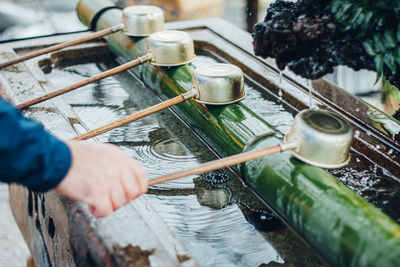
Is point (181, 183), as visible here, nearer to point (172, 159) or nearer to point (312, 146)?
point (172, 159)

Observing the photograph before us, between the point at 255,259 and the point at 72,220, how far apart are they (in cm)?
78

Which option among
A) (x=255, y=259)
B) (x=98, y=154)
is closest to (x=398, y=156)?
(x=255, y=259)

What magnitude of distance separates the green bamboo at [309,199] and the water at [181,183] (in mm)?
165

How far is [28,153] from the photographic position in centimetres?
130

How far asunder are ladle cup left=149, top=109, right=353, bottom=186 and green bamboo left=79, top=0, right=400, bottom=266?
0.07 m

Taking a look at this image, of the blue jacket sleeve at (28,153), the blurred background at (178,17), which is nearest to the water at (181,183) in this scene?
the blue jacket sleeve at (28,153)

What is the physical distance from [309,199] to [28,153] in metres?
1.06

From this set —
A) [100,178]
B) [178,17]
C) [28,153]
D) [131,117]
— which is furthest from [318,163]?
[178,17]

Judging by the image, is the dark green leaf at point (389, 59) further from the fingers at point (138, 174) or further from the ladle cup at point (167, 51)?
the ladle cup at point (167, 51)

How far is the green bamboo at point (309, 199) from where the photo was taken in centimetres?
146

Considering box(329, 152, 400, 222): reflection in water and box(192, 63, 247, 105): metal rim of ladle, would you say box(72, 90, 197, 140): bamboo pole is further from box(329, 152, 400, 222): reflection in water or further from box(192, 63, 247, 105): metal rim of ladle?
box(329, 152, 400, 222): reflection in water

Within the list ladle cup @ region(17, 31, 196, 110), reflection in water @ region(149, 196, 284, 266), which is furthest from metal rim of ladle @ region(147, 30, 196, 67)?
reflection in water @ region(149, 196, 284, 266)

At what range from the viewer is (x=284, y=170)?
1.82 meters

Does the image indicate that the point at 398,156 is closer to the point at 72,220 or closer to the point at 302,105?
the point at 302,105
